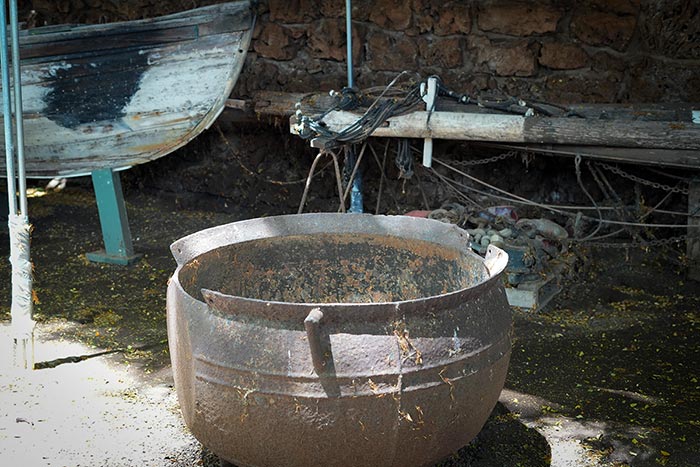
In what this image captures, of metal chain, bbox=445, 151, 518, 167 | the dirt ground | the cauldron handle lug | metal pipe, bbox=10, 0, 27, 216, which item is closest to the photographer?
the cauldron handle lug

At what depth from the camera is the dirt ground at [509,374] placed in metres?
3.45

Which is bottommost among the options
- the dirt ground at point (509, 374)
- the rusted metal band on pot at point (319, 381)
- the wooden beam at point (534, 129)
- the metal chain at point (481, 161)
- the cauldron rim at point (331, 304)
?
the dirt ground at point (509, 374)

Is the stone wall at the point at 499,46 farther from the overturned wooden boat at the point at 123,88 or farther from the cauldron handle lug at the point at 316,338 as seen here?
the cauldron handle lug at the point at 316,338

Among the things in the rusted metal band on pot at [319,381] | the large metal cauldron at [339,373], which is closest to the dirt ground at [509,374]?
the large metal cauldron at [339,373]

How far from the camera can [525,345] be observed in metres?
4.51

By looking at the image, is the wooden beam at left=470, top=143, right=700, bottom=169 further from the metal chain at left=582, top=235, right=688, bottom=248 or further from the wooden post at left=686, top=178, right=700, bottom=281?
the metal chain at left=582, top=235, right=688, bottom=248

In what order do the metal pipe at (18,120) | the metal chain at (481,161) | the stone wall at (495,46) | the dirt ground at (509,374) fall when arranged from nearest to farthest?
the dirt ground at (509,374)
the metal pipe at (18,120)
the metal chain at (481,161)
the stone wall at (495,46)

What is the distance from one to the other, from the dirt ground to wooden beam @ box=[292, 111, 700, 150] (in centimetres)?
87

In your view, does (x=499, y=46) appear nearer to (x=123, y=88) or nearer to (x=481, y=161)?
(x=481, y=161)

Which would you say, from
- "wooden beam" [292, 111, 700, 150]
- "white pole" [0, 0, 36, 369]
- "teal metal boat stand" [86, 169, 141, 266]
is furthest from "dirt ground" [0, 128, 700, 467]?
"wooden beam" [292, 111, 700, 150]

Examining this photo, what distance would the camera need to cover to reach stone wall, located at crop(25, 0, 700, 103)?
5629 millimetres

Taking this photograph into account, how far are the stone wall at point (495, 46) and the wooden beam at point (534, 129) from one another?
858 millimetres

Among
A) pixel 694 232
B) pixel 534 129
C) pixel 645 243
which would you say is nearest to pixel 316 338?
pixel 534 129

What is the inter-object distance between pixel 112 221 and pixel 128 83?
93cm
